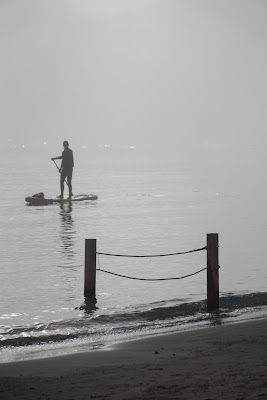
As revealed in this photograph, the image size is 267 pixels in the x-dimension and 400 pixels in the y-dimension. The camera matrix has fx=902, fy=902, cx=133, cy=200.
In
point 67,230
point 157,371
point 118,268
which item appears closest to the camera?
point 157,371

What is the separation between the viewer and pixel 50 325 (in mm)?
13305

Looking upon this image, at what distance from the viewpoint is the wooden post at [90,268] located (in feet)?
46.4

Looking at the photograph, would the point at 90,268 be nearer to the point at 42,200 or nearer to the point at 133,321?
the point at 133,321

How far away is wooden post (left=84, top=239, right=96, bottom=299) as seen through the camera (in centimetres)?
1413

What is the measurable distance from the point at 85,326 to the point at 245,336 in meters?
2.69

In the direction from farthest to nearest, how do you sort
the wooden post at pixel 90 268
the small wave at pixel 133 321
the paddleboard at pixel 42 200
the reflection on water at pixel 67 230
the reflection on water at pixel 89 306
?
the paddleboard at pixel 42 200, the reflection on water at pixel 67 230, the reflection on water at pixel 89 306, the wooden post at pixel 90 268, the small wave at pixel 133 321

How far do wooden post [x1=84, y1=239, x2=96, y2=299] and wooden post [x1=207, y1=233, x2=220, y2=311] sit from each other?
1.85m

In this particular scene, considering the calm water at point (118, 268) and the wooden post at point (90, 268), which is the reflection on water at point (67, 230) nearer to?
the calm water at point (118, 268)

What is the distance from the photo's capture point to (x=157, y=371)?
9.96 m

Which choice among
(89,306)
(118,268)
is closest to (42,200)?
(118,268)

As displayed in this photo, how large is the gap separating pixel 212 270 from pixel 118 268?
5.33 meters

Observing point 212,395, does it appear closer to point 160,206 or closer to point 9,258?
point 9,258

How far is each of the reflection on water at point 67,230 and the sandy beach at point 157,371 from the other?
8750mm

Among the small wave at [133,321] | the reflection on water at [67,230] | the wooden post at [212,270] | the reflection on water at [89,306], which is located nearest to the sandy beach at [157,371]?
the small wave at [133,321]
